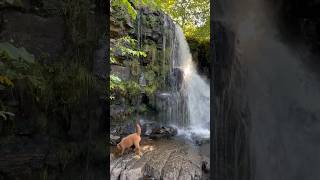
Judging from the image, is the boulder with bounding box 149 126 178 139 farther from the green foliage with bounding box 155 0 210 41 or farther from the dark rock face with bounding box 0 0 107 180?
the dark rock face with bounding box 0 0 107 180

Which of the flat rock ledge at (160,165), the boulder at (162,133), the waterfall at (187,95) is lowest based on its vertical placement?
the flat rock ledge at (160,165)

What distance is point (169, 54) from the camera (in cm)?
1347

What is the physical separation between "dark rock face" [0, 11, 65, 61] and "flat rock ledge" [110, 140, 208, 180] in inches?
196

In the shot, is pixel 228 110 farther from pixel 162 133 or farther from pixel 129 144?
pixel 162 133

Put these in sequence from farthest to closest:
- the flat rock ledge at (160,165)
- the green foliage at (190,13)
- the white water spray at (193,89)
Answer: the green foliage at (190,13) < the white water spray at (193,89) < the flat rock ledge at (160,165)

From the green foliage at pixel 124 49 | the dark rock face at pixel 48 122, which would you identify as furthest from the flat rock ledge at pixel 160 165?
the dark rock face at pixel 48 122

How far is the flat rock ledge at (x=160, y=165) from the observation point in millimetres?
6098

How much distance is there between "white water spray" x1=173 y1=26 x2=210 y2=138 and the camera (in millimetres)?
12929

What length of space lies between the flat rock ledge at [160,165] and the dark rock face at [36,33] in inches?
196

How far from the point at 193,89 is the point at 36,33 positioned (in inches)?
488

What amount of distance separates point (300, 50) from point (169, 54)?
463 inches

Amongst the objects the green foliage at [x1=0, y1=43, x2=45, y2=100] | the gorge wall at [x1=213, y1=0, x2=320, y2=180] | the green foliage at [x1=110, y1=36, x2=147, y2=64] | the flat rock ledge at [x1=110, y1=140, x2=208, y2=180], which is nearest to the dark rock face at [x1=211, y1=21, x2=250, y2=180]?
the gorge wall at [x1=213, y1=0, x2=320, y2=180]

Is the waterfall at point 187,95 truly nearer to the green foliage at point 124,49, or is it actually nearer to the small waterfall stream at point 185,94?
the small waterfall stream at point 185,94

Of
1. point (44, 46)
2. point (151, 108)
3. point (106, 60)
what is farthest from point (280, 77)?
point (151, 108)
